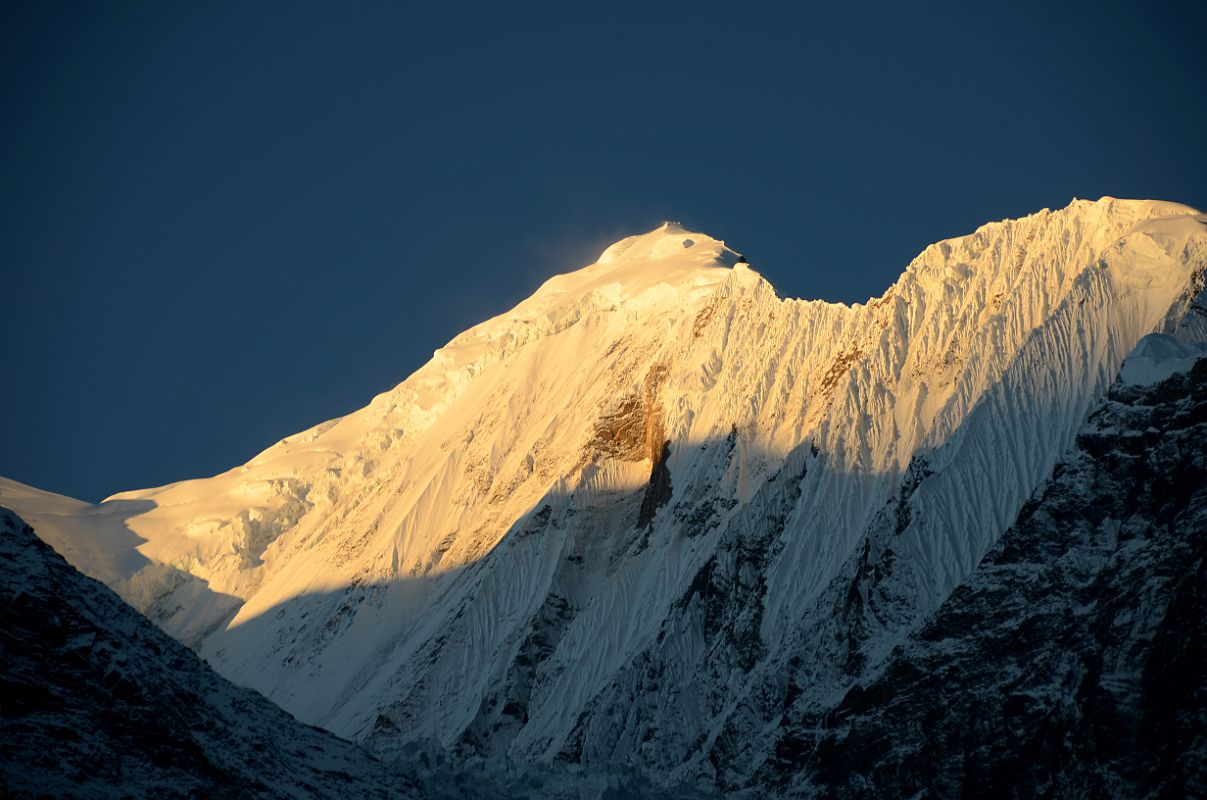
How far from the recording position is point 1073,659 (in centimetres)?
9750

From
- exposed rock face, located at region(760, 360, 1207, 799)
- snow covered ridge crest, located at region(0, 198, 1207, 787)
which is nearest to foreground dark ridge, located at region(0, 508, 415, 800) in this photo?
exposed rock face, located at region(760, 360, 1207, 799)

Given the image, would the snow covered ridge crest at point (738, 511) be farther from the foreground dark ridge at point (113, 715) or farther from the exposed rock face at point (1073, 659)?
the foreground dark ridge at point (113, 715)

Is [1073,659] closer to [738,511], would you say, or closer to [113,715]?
[738,511]

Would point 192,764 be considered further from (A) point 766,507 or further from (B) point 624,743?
(A) point 766,507

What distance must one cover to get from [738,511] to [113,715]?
2758 inches

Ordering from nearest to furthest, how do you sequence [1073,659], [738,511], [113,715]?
1. [113,715]
2. [1073,659]
3. [738,511]

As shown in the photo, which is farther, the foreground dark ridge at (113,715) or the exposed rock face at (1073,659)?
the exposed rock face at (1073,659)

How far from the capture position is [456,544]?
Result: 600 feet

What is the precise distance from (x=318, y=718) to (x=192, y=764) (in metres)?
89.3

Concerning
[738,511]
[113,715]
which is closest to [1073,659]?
[738,511]

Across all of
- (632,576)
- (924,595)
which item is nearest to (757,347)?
(632,576)

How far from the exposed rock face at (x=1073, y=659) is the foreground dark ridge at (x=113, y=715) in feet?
97.7

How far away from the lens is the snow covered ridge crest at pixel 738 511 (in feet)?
385

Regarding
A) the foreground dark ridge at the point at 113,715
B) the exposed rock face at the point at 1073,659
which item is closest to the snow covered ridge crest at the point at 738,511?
the exposed rock face at the point at 1073,659
